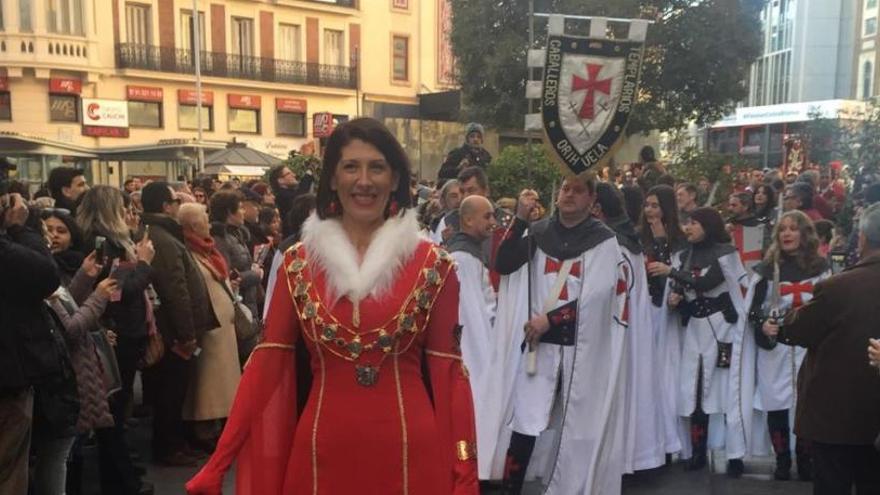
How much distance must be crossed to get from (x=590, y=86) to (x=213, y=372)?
136 inches

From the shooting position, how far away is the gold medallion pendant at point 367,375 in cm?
240

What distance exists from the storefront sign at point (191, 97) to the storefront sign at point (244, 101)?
0.80 meters

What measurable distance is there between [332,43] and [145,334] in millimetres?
32479

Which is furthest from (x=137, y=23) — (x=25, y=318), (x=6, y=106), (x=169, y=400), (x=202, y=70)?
(x=25, y=318)

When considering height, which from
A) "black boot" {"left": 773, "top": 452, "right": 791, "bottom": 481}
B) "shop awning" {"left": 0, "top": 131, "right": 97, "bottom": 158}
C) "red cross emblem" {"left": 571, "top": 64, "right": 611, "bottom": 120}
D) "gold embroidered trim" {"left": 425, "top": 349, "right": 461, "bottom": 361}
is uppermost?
"red cross emblem" {"left": 571, "top": 64, "right": 611, "bottom": 120}

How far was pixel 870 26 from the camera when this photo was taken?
52.3 meters

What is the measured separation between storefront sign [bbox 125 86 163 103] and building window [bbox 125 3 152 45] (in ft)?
5.86

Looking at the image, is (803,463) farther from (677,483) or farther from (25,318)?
(25,318)

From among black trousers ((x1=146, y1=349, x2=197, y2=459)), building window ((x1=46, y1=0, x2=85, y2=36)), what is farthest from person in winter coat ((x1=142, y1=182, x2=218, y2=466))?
building window ((x1=46, y1=0, x2=85, y2=36))

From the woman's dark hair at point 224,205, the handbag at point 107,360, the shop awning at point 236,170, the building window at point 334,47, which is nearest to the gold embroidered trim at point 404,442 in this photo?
the handbag at point 107,360

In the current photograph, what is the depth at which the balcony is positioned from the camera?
30.5m

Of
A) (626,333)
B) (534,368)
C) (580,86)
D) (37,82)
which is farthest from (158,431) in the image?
(37,82)

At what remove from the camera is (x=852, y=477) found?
12.6 feet

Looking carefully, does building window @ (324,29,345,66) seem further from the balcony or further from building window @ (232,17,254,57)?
building window @ (232,17,254,57)
